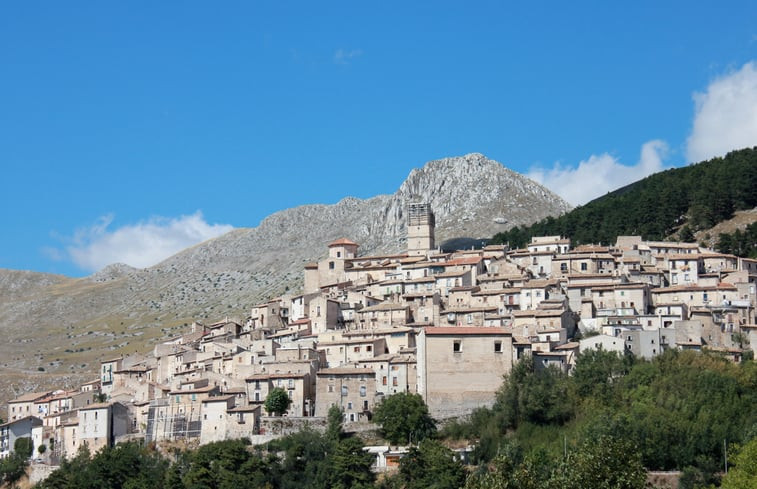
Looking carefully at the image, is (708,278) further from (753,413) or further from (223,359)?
(223,359)

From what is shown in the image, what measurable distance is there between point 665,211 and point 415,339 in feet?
143

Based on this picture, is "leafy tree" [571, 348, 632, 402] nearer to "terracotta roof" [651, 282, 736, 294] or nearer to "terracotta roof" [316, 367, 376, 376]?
"terracotta roof" [651, 282, 736, 294]

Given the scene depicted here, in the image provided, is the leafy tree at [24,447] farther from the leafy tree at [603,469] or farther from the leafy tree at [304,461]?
the leafy tree at [603,469]

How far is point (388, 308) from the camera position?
8044cm

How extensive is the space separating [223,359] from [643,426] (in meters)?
30.2

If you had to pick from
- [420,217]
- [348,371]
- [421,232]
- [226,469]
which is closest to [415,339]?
[348,371]

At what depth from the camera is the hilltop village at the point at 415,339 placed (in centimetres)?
6988

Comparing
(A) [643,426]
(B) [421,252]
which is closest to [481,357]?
(A) [643,426]

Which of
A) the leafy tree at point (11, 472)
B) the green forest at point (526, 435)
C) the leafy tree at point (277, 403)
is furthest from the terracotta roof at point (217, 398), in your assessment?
the leafy tree at point (11, 472)

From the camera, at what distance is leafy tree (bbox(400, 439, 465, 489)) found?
201 ft

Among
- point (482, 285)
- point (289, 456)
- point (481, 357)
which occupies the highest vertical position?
point (482, 285)

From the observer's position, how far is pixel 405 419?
66.0 meters

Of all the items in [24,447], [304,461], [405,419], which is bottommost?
[304,461]

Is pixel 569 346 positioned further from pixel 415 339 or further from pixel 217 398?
pixel 217 398
